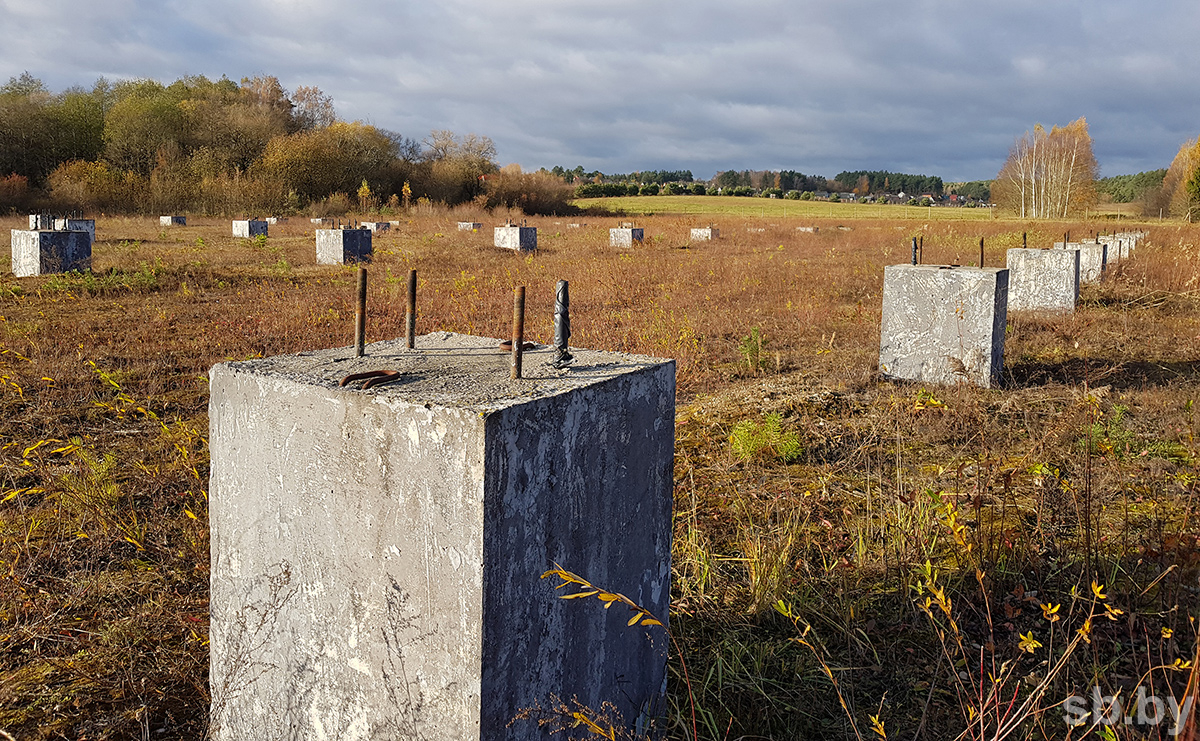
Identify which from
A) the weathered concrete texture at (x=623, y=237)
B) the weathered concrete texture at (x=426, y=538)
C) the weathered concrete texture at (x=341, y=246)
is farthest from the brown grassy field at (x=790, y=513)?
the weathered concrete texture at (x=623, y=237)

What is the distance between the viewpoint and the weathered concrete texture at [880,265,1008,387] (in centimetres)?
633

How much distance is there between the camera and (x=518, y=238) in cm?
1909

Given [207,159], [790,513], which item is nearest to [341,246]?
[790,513]

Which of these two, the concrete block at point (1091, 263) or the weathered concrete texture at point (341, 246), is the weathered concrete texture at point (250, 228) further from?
the concrete block at point (1091, 263)

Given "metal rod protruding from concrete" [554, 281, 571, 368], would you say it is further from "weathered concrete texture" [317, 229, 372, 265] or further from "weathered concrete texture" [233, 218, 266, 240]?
→ "weathered concrete texture" [233, 218, 266, 240]

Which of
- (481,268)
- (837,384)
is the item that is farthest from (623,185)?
(837,384)

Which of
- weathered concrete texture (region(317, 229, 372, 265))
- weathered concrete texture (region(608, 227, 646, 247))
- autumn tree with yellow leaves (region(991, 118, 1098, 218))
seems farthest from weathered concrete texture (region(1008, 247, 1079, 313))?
autumn tree with yellow leaves (region(991, 118, 1098, 218))

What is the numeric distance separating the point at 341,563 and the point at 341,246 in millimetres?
15031

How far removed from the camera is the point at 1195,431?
4906 millimetres

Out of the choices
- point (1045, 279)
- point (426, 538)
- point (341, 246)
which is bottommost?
point (426, 538)

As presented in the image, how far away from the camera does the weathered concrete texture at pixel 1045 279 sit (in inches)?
401

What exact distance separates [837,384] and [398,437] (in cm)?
523

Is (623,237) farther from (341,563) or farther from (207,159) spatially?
(207,159)

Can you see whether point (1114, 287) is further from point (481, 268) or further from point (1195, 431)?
point (481, 268)
